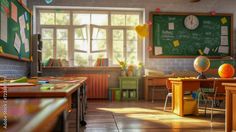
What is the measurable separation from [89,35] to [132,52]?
4.19ft

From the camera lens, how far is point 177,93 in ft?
15.4

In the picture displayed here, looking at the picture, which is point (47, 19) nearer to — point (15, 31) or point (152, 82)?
point (15, 31)

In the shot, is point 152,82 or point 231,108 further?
point 152,82

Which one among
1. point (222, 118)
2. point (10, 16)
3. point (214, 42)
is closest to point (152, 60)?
point (214, 42)

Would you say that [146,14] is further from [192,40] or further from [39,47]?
[39,47]

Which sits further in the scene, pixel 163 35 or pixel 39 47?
pixel 163 35

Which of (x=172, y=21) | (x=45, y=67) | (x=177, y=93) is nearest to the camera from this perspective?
(x=177, y=93)

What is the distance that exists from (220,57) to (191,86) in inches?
133

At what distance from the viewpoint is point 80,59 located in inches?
291

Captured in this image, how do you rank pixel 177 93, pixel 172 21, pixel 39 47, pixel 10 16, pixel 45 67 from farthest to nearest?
pixel 172 21
pixel 45 67
pixel 39 47
pixel 177 93
pixel 10 16

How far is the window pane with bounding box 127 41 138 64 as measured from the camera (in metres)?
7.50

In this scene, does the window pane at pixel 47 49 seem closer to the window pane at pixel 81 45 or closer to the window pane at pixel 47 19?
the window pane at pixel 47 19

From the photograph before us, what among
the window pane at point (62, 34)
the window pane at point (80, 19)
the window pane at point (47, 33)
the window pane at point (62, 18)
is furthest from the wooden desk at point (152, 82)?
the window pane at point (47, 33)

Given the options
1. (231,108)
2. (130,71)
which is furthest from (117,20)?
(231,108)
